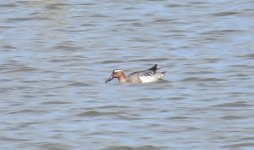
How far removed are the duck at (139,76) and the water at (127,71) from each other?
0.10m

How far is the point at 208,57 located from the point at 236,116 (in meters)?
3.49

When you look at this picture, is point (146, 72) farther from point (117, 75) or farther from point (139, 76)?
point (117, 75)

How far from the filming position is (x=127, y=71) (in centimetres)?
1741

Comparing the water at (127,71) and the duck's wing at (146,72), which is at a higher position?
the duck's wing at (146,72)

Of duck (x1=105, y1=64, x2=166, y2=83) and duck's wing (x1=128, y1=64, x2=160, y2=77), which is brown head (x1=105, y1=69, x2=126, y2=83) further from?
duck's wing (x1=128, y1=64, x2=160, y2=77)

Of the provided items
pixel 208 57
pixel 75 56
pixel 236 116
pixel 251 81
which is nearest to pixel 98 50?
pixel 75 56

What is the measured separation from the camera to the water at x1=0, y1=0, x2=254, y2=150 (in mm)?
13633

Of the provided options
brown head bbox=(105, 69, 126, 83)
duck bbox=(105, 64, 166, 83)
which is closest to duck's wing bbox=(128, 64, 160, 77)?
duck bbox=(105, 64, 166, 83)

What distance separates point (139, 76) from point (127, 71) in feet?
3.33

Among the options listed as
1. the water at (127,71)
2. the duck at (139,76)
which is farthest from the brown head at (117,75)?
the water at (127,71)

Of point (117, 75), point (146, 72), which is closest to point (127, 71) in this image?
point (146, 72)

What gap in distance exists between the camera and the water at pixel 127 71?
13.6 m

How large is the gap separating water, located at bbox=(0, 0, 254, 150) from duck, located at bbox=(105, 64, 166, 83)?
10 cm

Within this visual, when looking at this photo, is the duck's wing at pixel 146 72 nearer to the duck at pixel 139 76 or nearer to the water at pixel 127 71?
the duck at pixel 139 76
